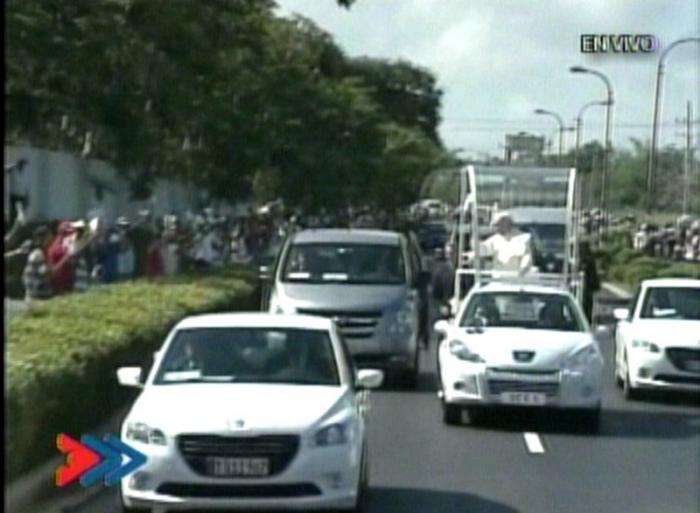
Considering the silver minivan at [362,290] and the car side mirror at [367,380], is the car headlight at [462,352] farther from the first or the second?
the car side mirror at [367,380]

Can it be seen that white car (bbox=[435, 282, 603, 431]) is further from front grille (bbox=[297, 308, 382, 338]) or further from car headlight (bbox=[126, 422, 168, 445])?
car headlight (bbox=[126, 422, 168, 445])

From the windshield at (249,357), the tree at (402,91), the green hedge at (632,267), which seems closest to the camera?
the windshield at (249,357)

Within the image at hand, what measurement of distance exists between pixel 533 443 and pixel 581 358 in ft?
4.98

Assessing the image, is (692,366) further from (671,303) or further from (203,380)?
(203,380)

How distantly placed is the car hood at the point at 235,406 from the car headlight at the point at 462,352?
6.07 metres

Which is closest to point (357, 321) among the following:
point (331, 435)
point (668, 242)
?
point (331, 435)

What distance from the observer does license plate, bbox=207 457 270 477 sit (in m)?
12.0

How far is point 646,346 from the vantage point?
22.3 m

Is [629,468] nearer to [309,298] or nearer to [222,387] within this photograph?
[222,387]

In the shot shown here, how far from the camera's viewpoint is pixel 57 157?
34688 millimetres

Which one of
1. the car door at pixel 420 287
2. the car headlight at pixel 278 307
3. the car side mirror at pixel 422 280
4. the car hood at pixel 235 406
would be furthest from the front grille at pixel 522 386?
the car side mirror at pixel 422 280

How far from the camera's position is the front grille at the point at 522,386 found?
18.6 m

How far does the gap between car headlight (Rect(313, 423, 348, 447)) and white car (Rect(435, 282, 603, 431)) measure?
661cm

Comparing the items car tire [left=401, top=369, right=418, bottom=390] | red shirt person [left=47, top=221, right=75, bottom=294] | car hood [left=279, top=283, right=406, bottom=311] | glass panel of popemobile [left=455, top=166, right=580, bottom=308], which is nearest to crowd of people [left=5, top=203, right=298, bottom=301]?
red shirt person [left=47, top=221, right=75, bottom=294]
